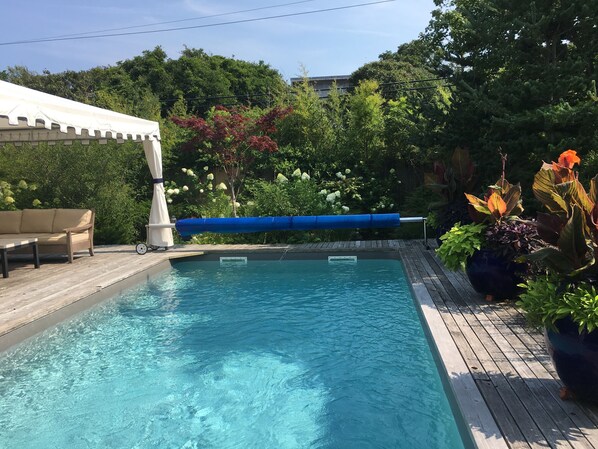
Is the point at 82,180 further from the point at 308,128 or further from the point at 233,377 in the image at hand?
the point at 233,377

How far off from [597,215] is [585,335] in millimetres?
665

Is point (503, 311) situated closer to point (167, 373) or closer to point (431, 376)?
point (431, 376)

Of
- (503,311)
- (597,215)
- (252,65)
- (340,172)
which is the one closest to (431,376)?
(503,311)

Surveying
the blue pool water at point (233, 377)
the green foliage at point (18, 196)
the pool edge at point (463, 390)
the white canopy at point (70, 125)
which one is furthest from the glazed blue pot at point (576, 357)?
the green foliage at point (18, 196)

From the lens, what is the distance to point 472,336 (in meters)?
3.87

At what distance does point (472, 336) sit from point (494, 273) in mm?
1112

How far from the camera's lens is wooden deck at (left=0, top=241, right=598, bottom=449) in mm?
2412

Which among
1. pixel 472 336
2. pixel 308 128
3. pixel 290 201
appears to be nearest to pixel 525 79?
pixel 290 201

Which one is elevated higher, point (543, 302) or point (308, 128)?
point (308, 128)

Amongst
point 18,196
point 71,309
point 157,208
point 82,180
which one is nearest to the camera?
point 71,309

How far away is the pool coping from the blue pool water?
0.15 m

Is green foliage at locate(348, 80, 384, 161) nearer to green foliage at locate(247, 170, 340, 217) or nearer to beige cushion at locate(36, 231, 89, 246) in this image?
green foliage at locate(247, 170, 340, 217)

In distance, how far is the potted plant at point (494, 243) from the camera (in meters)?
4.52

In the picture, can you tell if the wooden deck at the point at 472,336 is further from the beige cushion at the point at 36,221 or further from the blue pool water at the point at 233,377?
the beige cushion at the point at 36,221
